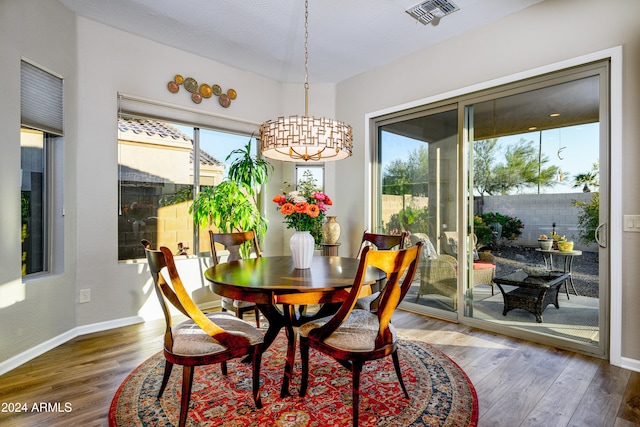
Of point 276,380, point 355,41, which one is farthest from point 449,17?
point 276,380

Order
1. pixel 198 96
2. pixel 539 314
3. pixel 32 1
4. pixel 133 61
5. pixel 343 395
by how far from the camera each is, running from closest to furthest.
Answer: pixel 343 395, pixel 32 1, pixel 539 314, pixel 133 61, pixel 198 96

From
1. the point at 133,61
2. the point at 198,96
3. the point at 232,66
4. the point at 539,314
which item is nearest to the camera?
the point at 539,314

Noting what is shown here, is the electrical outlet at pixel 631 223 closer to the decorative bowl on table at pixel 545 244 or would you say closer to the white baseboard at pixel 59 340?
the decorative bowl on table at pixel 545 244

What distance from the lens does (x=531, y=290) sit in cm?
307

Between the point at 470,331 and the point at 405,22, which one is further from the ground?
the point at 405,22

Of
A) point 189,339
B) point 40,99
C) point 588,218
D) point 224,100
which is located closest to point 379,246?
point 588,218

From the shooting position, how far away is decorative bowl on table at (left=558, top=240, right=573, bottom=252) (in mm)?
2815

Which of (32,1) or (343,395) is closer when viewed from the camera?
(343,395)

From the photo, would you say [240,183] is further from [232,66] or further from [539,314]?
[539,314]

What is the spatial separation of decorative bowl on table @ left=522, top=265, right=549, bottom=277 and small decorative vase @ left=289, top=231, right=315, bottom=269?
2060 millimetres

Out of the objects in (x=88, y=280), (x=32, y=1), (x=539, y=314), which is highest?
(x=32, y=1)

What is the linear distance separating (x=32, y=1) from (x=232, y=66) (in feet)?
6.32

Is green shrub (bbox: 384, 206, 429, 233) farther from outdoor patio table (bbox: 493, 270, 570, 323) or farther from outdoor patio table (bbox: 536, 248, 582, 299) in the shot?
outdoor patio table (bbox: 536, 248, 582, 299)

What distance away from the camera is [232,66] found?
4203 millimetres
